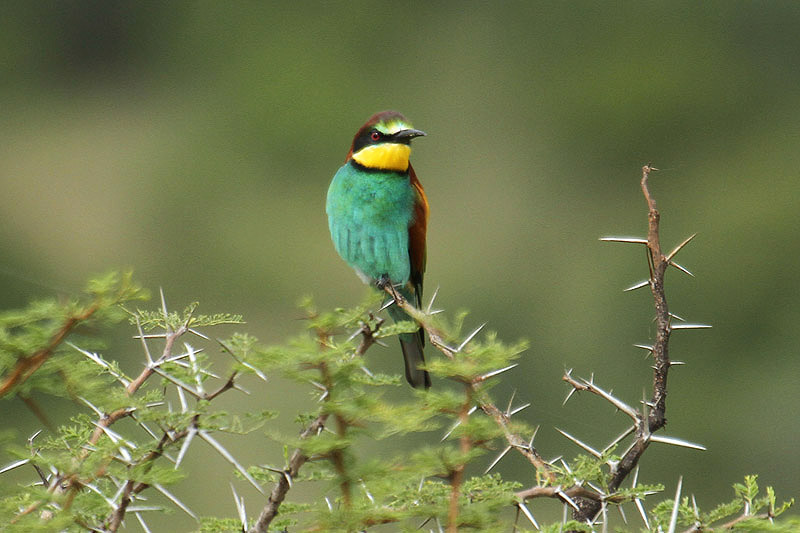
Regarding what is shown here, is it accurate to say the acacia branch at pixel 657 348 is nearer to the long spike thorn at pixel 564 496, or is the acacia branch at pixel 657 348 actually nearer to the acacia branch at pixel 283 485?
Result: the long spike thorn at pixel 564 496

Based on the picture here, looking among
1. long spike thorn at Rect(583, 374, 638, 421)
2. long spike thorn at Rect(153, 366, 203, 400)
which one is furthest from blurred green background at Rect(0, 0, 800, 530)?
long spike thorn at Rect(153, 366, 203, 400)

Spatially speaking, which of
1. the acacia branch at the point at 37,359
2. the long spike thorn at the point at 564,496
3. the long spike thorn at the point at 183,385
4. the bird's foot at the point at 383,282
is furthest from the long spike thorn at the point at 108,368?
the bird's foot at the point at 383,282

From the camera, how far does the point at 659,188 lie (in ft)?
40.6

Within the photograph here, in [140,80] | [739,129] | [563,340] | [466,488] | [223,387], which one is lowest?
[563,340]

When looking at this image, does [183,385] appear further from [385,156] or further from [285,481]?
[385,156]

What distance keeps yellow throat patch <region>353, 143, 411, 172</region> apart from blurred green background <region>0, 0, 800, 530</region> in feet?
14.3

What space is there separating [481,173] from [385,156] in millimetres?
8400

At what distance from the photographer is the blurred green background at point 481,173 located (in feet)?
29.7

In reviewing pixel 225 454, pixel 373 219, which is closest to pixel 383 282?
pixel 373 219

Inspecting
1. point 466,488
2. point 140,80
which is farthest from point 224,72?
point 466,488

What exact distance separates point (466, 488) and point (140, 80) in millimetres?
14643

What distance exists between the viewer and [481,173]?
10961 millimetres

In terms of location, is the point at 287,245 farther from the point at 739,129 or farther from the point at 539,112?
the point at 739,129

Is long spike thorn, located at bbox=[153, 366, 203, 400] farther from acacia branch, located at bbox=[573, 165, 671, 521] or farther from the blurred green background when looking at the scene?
the blurred green background
